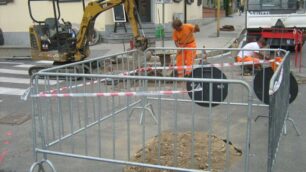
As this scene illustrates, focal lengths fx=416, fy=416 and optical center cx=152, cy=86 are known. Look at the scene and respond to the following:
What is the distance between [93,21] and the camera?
39.4 feet

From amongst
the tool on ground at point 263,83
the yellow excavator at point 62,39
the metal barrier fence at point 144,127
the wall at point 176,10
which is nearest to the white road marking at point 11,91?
the yellow excavator at point 62,39

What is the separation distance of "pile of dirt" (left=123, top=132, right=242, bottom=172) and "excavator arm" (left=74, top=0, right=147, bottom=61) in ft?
17.1

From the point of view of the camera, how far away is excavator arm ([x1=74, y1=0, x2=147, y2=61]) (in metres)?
10.8

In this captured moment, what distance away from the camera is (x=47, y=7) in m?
20.4

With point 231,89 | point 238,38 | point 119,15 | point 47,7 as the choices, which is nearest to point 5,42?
point 47,7

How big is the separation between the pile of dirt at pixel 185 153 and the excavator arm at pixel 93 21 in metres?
5.21

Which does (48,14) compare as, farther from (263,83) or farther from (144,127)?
(144,127)

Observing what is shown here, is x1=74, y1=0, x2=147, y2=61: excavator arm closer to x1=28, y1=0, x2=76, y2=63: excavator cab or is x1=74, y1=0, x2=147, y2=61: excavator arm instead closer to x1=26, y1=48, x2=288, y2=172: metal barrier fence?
x1=28, y1=0, x2=76, y2=63: excavator cab

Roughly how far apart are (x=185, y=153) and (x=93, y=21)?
24.6ft

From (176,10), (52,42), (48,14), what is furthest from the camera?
(176,10)

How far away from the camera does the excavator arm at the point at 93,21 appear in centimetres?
1082

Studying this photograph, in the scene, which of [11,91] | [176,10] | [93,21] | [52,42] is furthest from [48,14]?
[11,91]

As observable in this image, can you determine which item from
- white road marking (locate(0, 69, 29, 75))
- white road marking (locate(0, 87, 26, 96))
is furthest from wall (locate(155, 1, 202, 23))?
white road marking (locate(0, 87, 26, 96))

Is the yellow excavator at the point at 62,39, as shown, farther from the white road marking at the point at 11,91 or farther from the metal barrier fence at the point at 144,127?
the metal barrier fence at the point at 144,127
